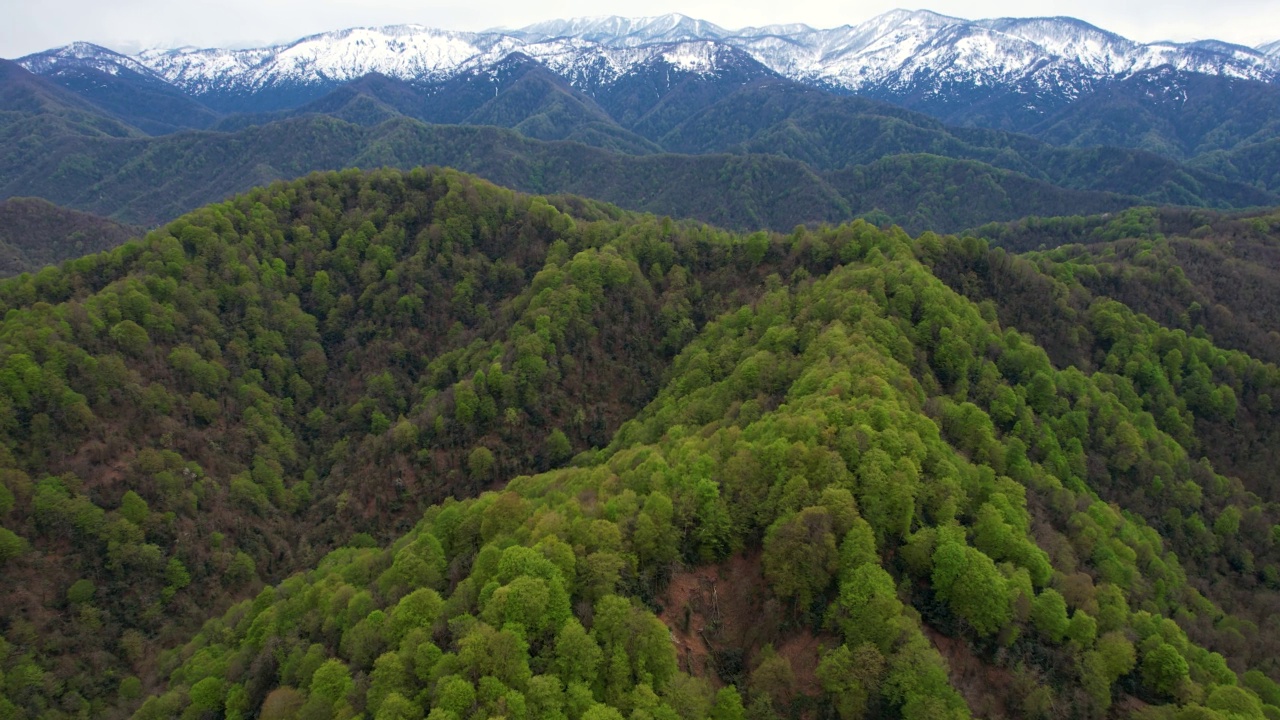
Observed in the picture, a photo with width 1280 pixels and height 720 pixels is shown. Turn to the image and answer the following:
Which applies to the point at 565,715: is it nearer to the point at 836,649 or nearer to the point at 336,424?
the point at 836,649

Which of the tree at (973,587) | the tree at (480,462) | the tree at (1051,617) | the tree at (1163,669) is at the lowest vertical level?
the tree at (480,462)

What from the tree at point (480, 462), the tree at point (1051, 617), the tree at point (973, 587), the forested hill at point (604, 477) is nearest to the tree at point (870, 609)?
the forested hill at point (604, 477)

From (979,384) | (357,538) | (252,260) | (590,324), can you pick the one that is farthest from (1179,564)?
(252,260)

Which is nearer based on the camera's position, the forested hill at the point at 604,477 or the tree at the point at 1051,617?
the forested hill at the point at 604,477

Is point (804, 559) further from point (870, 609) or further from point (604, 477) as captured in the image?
point (604, 477)

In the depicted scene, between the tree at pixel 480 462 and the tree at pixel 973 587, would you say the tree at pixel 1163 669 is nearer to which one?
the tree at pixel 973 587

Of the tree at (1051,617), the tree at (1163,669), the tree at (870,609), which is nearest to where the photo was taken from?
the tree at (870,609)

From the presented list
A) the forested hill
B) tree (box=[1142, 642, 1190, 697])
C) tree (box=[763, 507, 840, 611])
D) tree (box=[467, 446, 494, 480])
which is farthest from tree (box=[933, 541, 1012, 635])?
tree (box=[467, 446, 494, 480])

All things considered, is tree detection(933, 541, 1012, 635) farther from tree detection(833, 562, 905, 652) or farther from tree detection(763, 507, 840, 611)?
tree detection(763, 507, 840, 611)

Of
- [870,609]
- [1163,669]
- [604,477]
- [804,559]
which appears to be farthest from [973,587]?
[604,477]
